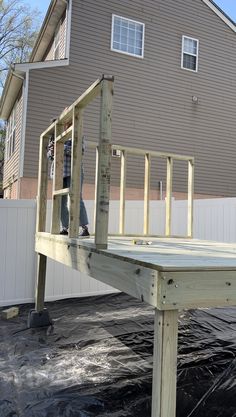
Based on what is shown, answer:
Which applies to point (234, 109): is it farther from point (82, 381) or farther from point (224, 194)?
point (82, 381)

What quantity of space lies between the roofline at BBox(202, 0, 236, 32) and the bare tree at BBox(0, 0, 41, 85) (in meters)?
11.0

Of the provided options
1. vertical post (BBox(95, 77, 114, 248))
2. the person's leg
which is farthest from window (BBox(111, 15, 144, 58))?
vertical post (BBox(95, 77, 114, 248))

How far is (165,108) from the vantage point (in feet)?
35.1

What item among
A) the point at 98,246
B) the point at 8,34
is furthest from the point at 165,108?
the point at 8,34

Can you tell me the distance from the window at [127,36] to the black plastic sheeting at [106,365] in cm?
783

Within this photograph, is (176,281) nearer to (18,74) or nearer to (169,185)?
(169,185)

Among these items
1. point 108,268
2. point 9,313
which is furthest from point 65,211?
point 108,268

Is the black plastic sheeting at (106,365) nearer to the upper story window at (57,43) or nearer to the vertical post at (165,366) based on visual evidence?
the vertical post at (165,366)

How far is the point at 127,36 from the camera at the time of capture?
10.1 metres

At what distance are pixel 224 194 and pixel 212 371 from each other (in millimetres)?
9318

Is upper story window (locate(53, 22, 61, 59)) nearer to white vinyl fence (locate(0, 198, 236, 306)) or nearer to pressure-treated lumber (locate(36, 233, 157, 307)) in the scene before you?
white vinyl fence (locate(0, 198, 236, 306))

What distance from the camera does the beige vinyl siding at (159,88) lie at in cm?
932

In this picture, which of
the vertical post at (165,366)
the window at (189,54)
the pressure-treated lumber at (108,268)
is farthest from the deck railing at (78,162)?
the window at (189,54)

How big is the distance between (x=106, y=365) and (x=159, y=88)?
8.97 meters
